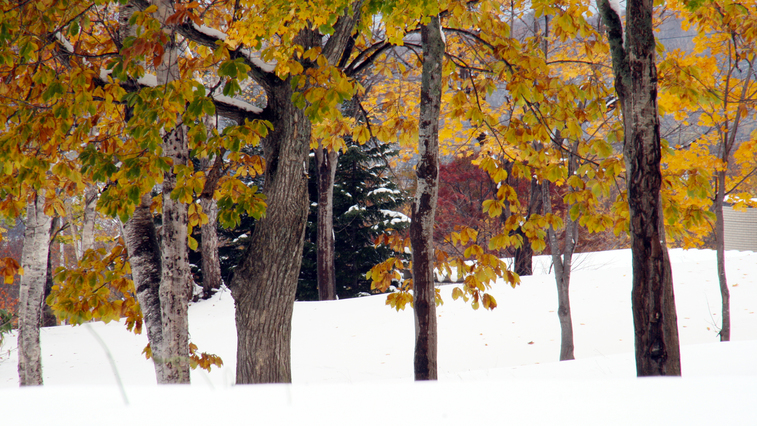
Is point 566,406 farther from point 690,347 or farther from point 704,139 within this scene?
point 704,139

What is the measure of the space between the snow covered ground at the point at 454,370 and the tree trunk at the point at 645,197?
238mm

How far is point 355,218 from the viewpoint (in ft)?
45.3

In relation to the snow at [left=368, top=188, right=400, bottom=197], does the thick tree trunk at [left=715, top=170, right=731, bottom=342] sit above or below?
below

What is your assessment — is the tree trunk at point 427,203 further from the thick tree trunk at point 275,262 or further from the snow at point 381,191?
the snow at point 381,191

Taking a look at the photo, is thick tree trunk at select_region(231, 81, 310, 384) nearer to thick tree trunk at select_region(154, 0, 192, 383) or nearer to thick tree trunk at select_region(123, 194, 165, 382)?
thick tree trunk at select_region(154, 0, 192, 383)

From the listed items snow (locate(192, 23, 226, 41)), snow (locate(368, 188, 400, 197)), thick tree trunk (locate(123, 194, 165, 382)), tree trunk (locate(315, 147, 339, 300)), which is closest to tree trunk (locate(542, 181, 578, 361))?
snow (locate(192, 23, 226, 41))

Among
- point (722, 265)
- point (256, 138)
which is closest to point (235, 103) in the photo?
point (256, 138)

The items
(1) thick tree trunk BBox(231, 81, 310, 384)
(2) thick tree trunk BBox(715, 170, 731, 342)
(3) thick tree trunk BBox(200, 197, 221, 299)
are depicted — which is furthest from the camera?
(3) thick tree trunk BBox(200, 197, 221, 299)

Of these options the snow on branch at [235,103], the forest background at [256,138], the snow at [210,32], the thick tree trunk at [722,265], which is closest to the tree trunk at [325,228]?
the forest background at [256,138]

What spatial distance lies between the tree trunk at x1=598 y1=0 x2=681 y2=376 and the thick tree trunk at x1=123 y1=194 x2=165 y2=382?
372 centimetres

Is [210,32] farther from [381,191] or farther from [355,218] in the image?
[355,218]

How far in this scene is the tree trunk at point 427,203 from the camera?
3619 millimetres

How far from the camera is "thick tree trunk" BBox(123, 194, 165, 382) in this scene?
13.0ft

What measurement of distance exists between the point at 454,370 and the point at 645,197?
16.2 feet
